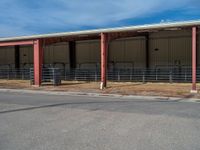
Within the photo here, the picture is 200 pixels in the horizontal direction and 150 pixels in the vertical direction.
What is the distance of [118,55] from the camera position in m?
31.2

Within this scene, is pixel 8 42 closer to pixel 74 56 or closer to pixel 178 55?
pixel 74 56

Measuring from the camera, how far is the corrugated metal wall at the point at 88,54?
32.5 meters

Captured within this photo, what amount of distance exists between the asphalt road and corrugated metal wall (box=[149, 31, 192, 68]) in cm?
1775

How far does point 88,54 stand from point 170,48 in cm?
891

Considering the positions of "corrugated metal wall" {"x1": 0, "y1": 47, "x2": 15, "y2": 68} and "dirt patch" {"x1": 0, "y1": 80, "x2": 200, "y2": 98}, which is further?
"corrugated metal wall" {"x1": 0, "y1": 47, "x2": 15, "y2": 68}

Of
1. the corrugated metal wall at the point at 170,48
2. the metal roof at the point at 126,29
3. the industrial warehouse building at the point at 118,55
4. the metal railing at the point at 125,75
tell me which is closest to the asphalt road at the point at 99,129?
the metal roof at the point at 126,29

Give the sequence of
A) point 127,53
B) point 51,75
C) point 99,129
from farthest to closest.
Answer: point 127,53
point 51,75
point 99,129

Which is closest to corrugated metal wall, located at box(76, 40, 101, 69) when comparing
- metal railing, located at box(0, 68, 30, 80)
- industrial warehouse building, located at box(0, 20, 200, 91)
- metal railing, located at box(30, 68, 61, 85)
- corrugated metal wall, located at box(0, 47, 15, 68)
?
industrial warehouse building, located at box(0, 20, 200, 91)

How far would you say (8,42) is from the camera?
86.4 ft

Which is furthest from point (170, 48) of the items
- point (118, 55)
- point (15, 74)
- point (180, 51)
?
point (15, 74)

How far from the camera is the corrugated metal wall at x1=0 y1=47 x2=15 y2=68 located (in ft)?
127

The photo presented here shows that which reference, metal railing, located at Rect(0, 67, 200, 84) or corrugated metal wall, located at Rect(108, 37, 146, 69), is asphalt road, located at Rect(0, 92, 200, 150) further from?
corrugated metal wall, located at Rect(108, 37, 146, 69)

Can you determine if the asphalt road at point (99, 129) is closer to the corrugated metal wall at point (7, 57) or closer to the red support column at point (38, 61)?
the red support column at point (38, 61)

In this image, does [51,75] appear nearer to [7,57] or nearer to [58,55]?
[58,55]
